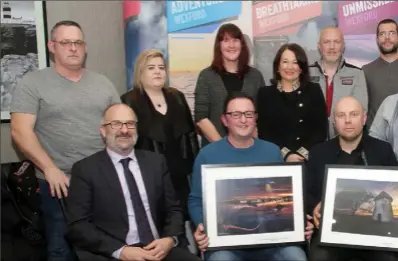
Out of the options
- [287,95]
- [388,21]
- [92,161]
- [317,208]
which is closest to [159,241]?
[92,161]

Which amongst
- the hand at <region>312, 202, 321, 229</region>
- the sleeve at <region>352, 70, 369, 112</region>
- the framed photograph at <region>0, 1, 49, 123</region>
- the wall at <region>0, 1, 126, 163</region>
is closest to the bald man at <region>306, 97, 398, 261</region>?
the hand at <region>312, 202, 321, 229</region>

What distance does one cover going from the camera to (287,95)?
11.0 feet

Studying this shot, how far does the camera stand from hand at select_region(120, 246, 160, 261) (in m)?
2.56

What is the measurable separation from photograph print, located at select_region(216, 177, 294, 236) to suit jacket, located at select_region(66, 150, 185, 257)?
289 millimetres

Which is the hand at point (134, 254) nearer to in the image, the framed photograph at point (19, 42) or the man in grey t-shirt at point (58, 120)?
the man in grey t-shirt at point (58, 120)

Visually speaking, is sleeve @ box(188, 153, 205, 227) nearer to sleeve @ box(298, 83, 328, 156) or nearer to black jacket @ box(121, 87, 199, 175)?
black jacket @ box(121, 87, 199, 175)

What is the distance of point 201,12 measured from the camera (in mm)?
4137

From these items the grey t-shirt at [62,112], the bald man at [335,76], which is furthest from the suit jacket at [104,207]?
the bald man at [335,76]

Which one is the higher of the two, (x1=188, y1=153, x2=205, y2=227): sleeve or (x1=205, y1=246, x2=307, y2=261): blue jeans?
(x1=188, y1=153, x2=205, y2=227): sleeve

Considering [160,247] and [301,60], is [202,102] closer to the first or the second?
[301,60]

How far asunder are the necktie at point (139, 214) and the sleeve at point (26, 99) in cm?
74

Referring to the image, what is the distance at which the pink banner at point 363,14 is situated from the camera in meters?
4.04

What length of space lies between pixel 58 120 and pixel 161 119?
0.66 meters

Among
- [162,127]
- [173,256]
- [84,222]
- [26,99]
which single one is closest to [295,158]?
[162,127]
